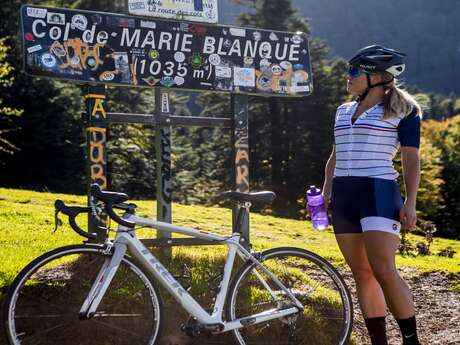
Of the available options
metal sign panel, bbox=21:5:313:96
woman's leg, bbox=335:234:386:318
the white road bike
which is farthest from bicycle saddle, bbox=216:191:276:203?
metal sign panel, bbox=21:5:313:96

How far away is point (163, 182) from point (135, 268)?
2.32 m

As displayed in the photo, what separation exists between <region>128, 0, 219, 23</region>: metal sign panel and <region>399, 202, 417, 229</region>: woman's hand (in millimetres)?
3877

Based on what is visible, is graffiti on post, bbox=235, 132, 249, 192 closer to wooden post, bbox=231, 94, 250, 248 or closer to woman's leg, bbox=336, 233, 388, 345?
wooden post, bbox=231, 94, 250, 248

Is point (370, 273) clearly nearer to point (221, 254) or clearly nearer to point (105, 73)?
point (221, 254)

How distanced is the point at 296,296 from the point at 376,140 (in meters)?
1.79

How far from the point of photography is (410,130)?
13.1 feet

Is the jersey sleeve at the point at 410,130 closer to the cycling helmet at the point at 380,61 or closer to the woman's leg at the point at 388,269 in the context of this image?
the cycling helmet at the point at 380,61

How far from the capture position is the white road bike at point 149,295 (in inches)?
156

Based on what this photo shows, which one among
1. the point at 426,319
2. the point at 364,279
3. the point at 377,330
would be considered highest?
the point at 364,279

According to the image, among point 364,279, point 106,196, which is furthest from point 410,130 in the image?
point 106,196

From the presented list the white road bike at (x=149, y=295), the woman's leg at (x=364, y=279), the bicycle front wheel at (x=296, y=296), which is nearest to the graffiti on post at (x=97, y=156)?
the white road bike at (x=149, y=295)

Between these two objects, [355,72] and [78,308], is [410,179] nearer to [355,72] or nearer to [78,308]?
[355,72]

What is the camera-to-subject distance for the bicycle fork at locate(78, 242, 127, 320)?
3.89 m

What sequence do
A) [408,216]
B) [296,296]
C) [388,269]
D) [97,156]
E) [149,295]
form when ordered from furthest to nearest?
[97,156] < [296,296] < [149,295] < [388,269] < [408,216]
